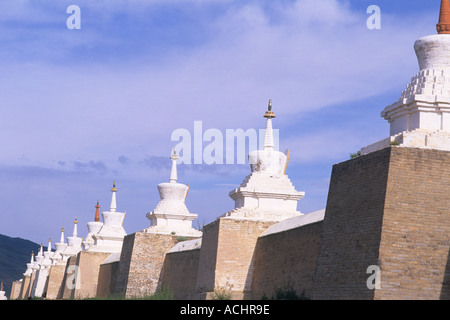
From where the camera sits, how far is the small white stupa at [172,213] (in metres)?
29.4

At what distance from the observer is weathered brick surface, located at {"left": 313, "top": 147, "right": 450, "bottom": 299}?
37.5 feet

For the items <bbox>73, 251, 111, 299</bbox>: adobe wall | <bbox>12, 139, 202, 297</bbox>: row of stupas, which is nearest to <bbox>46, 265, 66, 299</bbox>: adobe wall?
<bbox>12, 139, 202, 297</bbox>: row of stupas

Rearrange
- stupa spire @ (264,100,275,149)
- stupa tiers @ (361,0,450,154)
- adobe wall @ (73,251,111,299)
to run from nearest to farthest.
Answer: stupa tiers @ (361,0,450,154) < stupa spire @ (264,100,275,149) < adobe wall @ (73,251,111,299)

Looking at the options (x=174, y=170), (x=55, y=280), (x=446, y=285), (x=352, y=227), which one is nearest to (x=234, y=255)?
(x=352, y=227)

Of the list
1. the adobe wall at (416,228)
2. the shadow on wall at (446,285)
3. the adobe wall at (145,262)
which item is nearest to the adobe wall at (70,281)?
the adobe wall at (145,262)

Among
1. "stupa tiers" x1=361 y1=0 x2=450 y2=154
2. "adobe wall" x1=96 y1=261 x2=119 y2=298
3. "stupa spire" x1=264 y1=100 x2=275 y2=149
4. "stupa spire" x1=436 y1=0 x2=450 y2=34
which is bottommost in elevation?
"adobe wall" x1=96 y1=261 x2=119 y2=298

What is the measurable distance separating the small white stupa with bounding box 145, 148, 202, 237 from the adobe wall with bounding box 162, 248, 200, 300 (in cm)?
182

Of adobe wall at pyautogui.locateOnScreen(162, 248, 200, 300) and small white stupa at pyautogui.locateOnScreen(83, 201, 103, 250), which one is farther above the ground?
small white stupa at pyautogui.locateOnScreen(83, 201, 103, 250)

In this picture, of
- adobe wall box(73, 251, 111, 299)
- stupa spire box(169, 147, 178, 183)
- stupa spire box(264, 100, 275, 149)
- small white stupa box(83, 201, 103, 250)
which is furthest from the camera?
small white stupa box(83, 201, 103, 250)

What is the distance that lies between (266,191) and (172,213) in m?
8.57

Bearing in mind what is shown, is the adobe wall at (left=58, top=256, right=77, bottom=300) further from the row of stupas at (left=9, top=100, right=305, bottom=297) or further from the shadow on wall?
the shadow on wall

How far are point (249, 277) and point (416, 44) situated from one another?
8.26m
